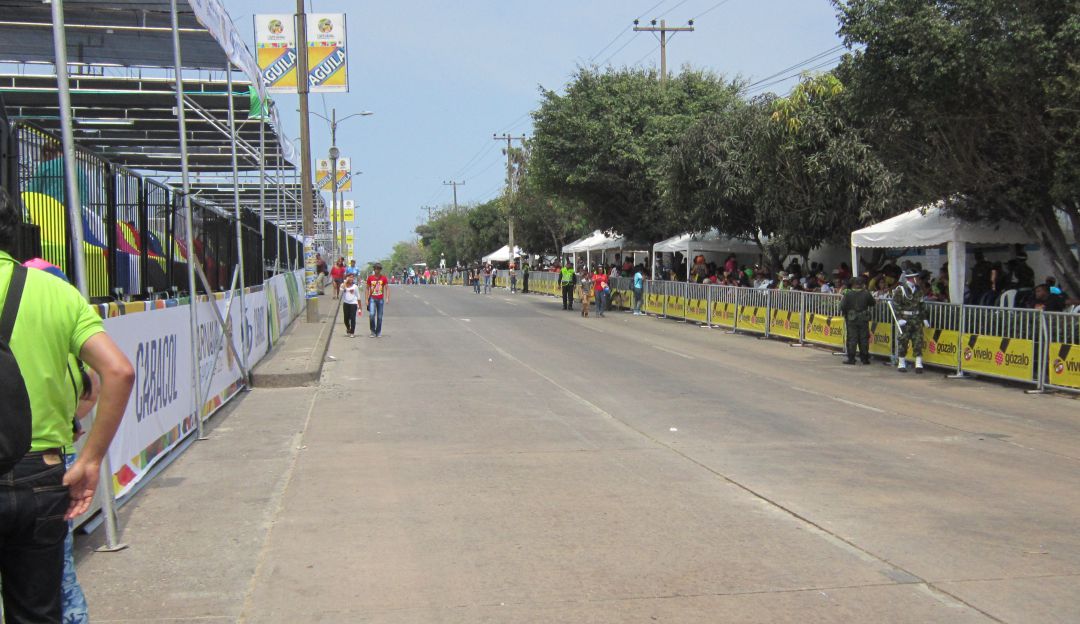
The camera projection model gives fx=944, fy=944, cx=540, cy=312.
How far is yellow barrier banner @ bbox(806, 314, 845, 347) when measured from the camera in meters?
20.0

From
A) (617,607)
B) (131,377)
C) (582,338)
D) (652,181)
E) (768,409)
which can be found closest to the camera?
(131,377)

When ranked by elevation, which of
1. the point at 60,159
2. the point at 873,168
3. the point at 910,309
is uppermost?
the point at 873,168

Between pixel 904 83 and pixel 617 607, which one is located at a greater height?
pixel 904 83

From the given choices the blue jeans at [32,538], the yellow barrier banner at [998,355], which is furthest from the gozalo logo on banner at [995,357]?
the blue jeans at [32,538]

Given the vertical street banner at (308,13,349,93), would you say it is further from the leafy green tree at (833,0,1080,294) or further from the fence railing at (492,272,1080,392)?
the leafy green tree at (833,0,1080,294)

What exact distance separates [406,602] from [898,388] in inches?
450

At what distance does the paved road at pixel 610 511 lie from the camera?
4980 millimetres

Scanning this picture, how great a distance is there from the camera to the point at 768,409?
1191 centimetres

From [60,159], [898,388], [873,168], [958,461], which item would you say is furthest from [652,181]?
[60,159]

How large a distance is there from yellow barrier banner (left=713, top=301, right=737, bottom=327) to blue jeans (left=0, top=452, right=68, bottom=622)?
2327 cm

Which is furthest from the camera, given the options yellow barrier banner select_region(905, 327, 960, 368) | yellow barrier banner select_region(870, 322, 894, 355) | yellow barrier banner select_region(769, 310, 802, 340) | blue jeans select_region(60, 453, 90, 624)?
yellow barrier banner select_region(769, 310, 802, 340)

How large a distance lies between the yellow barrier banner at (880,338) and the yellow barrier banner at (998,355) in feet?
6.88

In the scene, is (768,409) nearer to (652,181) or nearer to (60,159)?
(60,159)

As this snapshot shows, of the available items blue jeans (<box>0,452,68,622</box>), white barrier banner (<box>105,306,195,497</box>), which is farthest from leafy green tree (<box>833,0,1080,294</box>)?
blue jeans (<box>0,452,68,622</box>)
